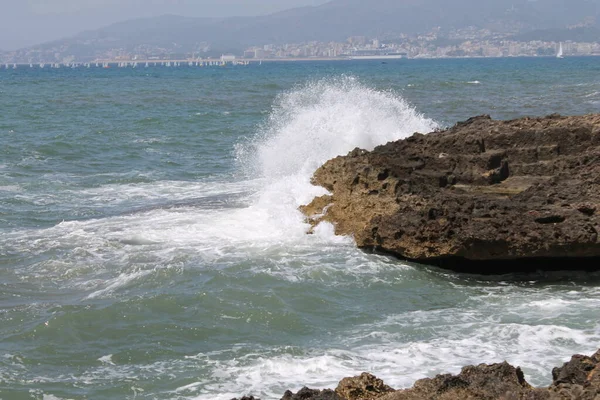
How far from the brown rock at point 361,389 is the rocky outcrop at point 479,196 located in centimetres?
494

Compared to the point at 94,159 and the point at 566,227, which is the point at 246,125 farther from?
the point at 566,227

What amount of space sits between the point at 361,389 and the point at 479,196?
6678mm

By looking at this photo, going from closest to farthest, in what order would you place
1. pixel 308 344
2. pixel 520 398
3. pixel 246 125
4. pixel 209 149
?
pixel 520 398
pixel 308 344
pixel 209 149
pixel 246 125

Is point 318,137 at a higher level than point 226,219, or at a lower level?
higher

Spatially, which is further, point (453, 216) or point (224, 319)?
point (453, 216)

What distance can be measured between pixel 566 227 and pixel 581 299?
1.10 meters

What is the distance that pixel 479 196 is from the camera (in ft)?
40.7

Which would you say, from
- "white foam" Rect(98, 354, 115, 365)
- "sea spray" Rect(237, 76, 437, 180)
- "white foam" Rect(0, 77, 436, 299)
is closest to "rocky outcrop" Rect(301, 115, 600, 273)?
"white foam" Rect(0, 77, 436, 299)

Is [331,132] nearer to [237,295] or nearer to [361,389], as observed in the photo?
[237,295]

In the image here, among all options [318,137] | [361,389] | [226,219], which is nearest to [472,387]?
[361,389]

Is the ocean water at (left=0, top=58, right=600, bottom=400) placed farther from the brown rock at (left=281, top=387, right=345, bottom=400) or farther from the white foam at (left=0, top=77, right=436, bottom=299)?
the brown rock at (left=281, top=387, right=345, bottom=400)

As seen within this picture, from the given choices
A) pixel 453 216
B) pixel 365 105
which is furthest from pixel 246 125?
pixel 453 216

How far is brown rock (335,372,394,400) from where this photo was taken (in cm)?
619

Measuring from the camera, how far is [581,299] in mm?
10031
